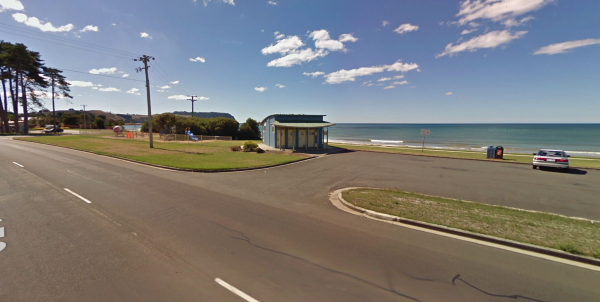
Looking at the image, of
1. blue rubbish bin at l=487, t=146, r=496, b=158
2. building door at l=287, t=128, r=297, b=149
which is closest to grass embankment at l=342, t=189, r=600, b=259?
blue rubbish bin at l=487, t=146, r=496, b=158

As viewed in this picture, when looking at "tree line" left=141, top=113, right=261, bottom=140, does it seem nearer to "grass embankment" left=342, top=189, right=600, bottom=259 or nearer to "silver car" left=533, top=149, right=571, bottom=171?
"grass embankment" left=342, top=189, right=600, bottom=259

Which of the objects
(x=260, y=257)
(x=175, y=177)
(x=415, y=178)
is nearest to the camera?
(x=260, y=257)

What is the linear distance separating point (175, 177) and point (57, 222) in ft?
19.0

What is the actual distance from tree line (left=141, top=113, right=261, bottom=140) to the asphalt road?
3829 centimetres

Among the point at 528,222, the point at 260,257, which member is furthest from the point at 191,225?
the point at 528,222

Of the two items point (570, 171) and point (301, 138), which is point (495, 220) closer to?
point (570, 171)

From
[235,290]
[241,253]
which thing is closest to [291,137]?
[241,253]

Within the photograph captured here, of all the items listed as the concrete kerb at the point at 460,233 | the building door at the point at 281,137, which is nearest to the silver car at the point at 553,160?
the concrete kerb at the point at 460,233

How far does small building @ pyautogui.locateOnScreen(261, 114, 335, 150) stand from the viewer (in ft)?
86.4

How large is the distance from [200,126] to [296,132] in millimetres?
28170

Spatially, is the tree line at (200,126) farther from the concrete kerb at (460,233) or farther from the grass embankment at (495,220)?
the concrete kerb at (460,233)

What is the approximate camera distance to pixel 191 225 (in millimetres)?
6012

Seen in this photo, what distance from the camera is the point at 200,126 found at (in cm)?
4659

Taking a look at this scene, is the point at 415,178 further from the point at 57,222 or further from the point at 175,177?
the point at 57,222
